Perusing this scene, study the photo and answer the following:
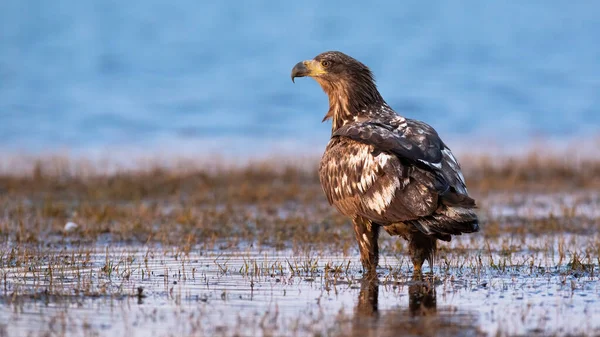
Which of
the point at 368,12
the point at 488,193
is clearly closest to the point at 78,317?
the point at 488,193

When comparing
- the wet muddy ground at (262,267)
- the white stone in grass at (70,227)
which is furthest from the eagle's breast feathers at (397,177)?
the white stone in grass at (70,227)

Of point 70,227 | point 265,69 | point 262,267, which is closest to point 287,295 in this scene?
point 262,267

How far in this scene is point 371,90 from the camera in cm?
953

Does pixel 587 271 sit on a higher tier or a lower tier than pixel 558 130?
lower

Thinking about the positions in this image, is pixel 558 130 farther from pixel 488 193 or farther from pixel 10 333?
pixel 10 333

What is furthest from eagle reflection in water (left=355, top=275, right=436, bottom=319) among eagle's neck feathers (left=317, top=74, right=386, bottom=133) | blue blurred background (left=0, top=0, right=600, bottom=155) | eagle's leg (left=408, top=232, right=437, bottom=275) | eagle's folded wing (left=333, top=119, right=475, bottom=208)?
blue blurred background (left=0, top=0, right=600, bottom=155)

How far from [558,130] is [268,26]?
1968 cm

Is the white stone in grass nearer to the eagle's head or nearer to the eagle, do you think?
the eagle's head

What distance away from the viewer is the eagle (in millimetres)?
7520

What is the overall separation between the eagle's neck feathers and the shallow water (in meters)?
1.34

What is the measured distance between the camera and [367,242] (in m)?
8.49

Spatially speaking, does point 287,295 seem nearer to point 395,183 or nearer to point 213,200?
point 395,183

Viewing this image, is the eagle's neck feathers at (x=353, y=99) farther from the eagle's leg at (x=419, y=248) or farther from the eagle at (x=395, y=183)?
the eagle's leg at (x=419, y=248)

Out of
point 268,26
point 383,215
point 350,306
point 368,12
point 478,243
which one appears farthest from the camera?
point 368,12
